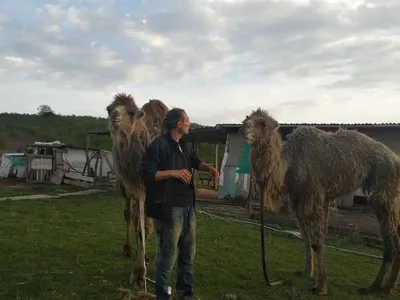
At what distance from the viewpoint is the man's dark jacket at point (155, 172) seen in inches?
184

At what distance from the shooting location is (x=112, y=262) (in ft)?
23.6

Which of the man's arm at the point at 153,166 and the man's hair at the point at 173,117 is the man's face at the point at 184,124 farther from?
the man's arm at the point at 153,166

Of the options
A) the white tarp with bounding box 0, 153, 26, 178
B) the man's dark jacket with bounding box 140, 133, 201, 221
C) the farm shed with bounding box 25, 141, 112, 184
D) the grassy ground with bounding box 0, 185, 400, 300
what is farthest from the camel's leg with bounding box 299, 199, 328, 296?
the white tarp with bounding box 0, 153, 26, 178

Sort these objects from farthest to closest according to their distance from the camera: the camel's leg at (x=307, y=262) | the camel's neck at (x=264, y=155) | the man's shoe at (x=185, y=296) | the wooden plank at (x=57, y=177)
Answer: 1. the wooden plank at (x=57, y=177)
2. the camel's leg at (x=307, y=262)
3. the camel's neck at (x=264, y=155)
4. the man's shoe at (x=185, y=296)

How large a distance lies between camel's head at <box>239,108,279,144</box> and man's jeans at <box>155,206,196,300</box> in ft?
4.85

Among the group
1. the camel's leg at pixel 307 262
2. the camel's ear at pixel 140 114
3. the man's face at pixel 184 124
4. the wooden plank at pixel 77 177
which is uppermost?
the camel's ear at pixel 140 114

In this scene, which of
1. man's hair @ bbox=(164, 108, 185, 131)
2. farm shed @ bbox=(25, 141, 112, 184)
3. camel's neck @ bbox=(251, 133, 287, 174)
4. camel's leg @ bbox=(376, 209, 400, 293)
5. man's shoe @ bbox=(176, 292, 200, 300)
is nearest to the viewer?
man's hair @ bbox=(164, 108, 185, 131)

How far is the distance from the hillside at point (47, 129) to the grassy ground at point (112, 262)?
96.8 ft

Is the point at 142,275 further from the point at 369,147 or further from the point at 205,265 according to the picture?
the point at 369,147

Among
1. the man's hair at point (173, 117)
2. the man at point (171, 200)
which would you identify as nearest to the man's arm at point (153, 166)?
the man at point (171, 200)

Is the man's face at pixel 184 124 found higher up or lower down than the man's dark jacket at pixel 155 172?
higher up

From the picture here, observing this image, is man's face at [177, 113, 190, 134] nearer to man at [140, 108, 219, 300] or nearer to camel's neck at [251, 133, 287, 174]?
man at [140, 108, 219, 300]

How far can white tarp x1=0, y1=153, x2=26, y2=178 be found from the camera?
28.1 meters

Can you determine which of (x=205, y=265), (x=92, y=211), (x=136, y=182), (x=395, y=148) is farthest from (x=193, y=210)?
(x=395, y=148)
